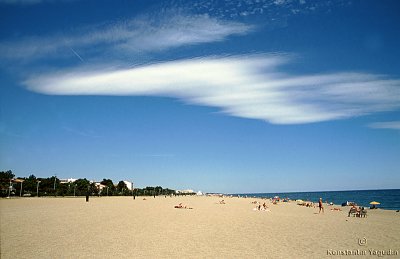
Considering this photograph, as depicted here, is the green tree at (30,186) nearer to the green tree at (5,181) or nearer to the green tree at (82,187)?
the green tree at (5,181)

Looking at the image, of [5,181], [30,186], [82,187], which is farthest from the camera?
[82,187]

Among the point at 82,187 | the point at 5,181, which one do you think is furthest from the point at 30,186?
the point at 82,187

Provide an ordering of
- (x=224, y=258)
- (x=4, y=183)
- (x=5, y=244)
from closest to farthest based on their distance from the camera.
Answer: (x=224, y=258) → (x=5, y=244) → (x=4, y=183)

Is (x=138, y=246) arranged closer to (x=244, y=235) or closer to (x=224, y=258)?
(x=224, y=258)

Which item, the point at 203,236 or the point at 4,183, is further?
the point at 4,183

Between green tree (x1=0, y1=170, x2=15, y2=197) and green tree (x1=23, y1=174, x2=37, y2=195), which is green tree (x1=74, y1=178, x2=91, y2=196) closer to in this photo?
green tree (x1=23, y1=174, x2=37, y2=195)

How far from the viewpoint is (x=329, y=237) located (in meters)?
13.2

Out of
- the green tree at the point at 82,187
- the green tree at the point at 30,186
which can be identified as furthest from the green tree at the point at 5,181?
the green tree at the point at 82,187

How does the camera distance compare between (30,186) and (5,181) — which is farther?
(30,186)

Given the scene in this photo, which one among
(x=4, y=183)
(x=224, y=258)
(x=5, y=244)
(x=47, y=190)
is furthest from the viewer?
(x=47, y=190)

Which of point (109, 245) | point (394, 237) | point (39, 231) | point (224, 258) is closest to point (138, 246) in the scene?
point (109, 245)

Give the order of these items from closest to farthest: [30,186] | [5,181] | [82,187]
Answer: [5,181], [30,186], [82,187]

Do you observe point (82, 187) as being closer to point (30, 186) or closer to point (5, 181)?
point (30, 186)

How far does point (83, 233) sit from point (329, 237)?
10.6 meters
